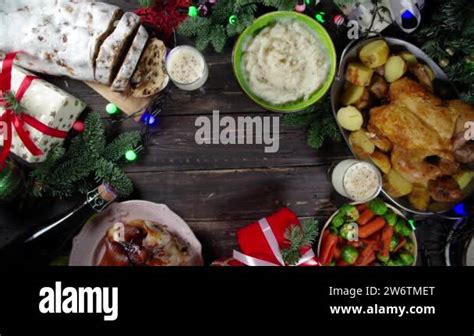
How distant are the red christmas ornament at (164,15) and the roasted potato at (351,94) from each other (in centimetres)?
53

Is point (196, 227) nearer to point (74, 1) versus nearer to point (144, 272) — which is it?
point (144, 272)

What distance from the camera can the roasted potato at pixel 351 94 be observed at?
4.34ft

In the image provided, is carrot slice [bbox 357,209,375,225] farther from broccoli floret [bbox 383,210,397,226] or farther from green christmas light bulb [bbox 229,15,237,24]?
green christmas light bulb [bbox 229,15,237,24]

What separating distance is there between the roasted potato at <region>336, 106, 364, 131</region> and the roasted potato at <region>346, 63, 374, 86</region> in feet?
0.26

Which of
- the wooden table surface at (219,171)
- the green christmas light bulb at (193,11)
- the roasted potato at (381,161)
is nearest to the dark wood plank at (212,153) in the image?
the wooden table surface at (219,171)

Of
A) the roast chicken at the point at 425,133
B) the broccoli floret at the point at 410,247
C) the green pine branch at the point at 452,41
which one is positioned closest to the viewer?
the green pine branch at the point at 452,41

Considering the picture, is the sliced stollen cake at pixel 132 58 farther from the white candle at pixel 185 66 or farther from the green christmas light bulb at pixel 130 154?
the green christmas light bulb at pixel 130 154

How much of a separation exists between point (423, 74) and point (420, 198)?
359mm

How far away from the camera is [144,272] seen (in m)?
1.36

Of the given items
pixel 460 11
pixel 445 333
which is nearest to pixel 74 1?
pixel 460 11

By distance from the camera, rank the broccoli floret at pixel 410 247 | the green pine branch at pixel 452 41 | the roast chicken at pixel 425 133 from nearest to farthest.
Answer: the green pine branch at pixel 452 41
the roast chicken at pixel 425 133
the broccoli floret at pixel 410 247

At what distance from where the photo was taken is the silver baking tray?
4.34 feet

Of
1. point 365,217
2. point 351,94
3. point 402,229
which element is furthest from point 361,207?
point 351,94

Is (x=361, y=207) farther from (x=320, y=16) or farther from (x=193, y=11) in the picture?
(x=193, y=11)
